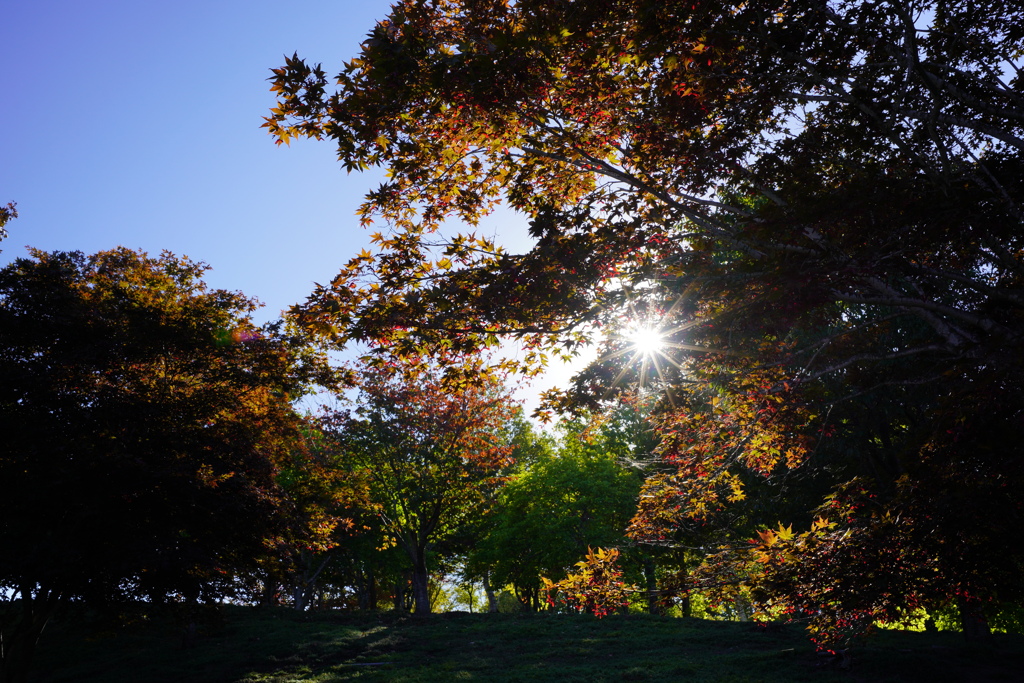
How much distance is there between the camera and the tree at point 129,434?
32.9ft

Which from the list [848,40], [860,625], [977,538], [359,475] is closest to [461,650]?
[359,475]

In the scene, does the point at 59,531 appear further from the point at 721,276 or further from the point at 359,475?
the point at 721,276

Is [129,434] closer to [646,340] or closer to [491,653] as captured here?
[646,340]

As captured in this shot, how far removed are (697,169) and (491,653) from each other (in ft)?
47.7

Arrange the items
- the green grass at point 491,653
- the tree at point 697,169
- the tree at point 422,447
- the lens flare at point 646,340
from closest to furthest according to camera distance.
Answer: the tree at point 697,169
the lens flare at point 646,340
the green grass at point 491,653
the tree at point 422,447

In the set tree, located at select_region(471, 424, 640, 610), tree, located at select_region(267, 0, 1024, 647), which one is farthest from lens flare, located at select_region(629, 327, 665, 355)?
tree, located at select_region(471, 424, 640, 610)

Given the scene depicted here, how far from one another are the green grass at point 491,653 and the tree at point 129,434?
183cm

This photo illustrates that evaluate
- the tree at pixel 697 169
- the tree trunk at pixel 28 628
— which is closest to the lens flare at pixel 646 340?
the tree at pixel 697 169

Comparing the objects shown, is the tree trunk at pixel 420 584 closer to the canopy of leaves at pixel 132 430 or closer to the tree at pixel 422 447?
the tree at pixel 422 447

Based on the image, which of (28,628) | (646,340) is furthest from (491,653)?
(646,340)

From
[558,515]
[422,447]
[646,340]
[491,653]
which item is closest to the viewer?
[646,340]

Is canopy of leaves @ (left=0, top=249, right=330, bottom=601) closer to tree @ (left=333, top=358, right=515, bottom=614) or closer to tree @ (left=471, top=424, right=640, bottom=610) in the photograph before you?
tree @ (left=333, top=358, right=515, bottom=614)

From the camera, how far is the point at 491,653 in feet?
→ 52.4

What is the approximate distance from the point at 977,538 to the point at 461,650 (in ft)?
46.8
